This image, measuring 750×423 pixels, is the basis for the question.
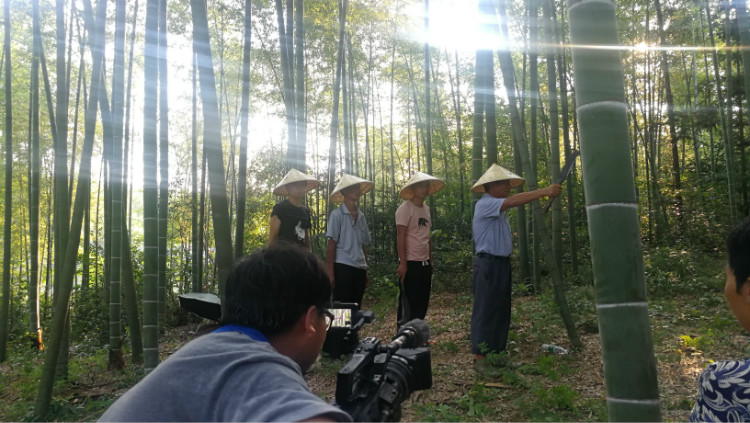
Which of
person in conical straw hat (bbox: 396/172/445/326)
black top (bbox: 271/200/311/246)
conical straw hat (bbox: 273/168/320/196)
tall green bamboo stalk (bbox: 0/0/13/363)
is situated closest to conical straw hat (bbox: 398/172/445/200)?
person in conical straw hat (bbox: 396/172/445/326)

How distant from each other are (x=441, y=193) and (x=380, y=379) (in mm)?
8552

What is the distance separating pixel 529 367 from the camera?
10.8 feet

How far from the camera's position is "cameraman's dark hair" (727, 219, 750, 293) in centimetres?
98

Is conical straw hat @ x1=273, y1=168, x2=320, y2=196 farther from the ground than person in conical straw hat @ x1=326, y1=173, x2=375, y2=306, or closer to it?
farther from the ground

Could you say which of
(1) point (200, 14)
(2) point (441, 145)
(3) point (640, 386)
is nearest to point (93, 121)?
(1) point (200, 14)

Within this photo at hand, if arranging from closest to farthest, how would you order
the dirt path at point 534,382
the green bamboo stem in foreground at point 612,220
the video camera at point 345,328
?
the green bamboo stem in foreground at point 612,220, the video camera at point 345,328, the dirt path at point 534,382

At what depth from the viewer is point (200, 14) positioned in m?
2.74

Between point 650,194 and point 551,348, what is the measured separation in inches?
283

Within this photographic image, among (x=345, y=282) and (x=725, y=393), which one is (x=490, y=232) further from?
(x=725, y=393)

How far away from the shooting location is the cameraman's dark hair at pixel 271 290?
3.05 ft

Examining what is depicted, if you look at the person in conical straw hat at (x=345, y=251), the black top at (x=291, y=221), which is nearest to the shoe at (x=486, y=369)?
the person in conical straw hat at (x=345, y=251)

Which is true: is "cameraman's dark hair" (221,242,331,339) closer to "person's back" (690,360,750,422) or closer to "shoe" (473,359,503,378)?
"person's back" (690,360,750,422)

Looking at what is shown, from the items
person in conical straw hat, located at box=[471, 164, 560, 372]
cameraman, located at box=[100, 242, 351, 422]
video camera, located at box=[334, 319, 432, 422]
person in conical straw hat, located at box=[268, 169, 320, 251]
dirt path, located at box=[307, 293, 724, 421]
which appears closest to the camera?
cameraman, located at box=[100, 242, 351, 422]

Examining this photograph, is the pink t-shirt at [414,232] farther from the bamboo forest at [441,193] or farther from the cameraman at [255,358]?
the cameraman at [255,358]
